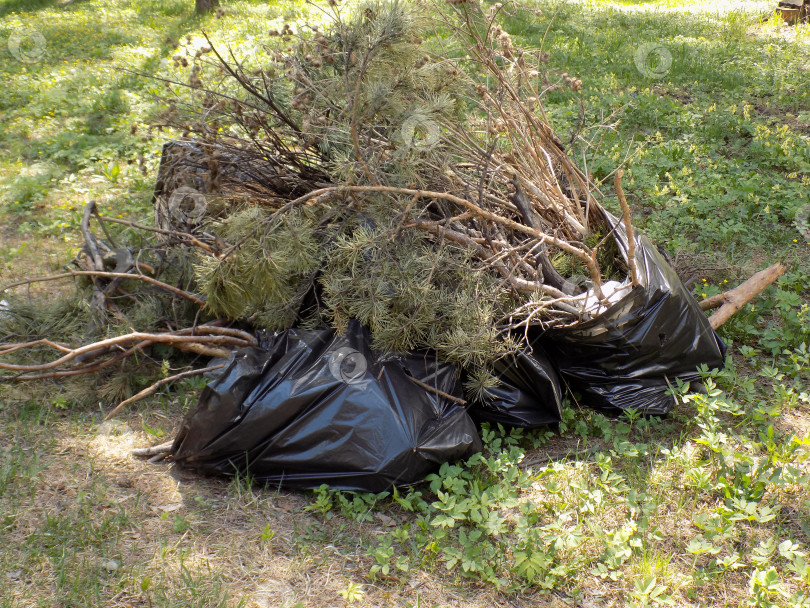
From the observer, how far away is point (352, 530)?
215cm

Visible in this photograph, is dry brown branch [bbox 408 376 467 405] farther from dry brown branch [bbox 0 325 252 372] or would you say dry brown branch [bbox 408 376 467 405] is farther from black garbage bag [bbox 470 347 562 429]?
dry brown branch [bbox 0 325 252 372]

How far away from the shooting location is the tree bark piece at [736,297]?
3.05m

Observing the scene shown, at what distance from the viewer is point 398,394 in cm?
229

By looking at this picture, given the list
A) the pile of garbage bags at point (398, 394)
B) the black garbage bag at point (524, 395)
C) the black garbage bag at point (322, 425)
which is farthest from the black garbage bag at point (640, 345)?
the black garbage bag at point (322, 425)

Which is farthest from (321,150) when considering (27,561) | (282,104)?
(27,561)

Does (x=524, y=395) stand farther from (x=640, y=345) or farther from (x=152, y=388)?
(x=152, y=388)

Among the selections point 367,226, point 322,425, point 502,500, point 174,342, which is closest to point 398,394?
point 322,425

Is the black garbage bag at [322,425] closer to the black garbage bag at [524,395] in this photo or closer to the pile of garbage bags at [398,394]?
the pile of garbage bags at [398,394]

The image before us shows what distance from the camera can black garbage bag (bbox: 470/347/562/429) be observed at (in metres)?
2.49

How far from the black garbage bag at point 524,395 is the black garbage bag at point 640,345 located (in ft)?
0.44

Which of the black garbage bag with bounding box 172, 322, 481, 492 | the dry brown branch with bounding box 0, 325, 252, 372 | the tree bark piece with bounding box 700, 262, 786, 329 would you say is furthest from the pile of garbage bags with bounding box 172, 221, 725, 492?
the tree bark piece with bounding box 700, 262, 786, 329

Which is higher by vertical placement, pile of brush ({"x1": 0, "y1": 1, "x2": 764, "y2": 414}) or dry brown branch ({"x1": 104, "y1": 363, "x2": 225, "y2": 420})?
pile of brush ({"x1": 0, "y1": 1, "x2": 764, "y2": 414})

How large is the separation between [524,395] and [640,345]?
49 cm

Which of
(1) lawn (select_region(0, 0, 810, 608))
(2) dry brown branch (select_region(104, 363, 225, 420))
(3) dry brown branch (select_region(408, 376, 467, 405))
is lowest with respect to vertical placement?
(1) lawn (select_region(0, 0, 810, 608))
